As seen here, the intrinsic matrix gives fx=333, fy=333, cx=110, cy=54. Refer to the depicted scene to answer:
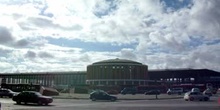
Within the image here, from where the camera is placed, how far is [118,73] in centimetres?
18175

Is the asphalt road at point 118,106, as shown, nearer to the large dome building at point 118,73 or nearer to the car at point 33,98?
the car at point 33,98

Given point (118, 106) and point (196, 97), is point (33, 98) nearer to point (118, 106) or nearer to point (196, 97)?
point (118, 106)

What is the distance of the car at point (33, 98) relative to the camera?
3769cm

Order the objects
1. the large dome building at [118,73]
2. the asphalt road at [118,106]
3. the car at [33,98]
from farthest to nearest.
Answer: the large dome building at [118,73] → the car at [33,98] → the asphalt road at [118,106]

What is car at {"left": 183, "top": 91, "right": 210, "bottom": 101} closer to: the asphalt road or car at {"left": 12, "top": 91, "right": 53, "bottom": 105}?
the asphalt road

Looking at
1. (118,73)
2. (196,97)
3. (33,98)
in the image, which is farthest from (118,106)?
(118,73)

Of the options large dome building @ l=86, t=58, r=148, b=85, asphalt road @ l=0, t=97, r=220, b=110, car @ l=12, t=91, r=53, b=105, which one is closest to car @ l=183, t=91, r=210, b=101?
asphalt road @ l=0, t=97, r=220, b=110

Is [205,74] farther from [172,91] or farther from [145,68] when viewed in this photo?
[172,91]

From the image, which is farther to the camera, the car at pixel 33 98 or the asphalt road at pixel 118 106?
the car at pixel 33 98

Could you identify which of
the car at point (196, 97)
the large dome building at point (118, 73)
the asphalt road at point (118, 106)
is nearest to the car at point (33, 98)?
the asphalt road at point (118, 106)

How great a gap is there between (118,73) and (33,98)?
14416cm

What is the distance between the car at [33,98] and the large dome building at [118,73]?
463 feet

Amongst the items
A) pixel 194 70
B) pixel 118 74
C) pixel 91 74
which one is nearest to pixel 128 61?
pixel 118 74

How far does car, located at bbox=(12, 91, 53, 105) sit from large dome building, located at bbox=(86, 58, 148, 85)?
14103 centimetres
